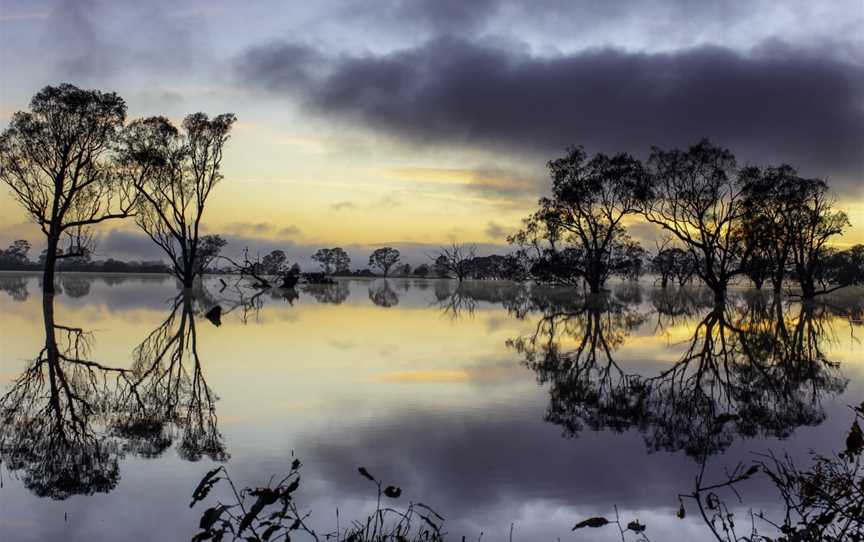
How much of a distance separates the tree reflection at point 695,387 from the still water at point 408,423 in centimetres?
5

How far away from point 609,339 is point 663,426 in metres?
9.52

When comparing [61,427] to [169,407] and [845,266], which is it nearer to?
[169,407]

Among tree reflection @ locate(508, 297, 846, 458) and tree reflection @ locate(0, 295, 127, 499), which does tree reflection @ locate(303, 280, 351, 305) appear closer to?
tree reflection @ locate(508, 297, 846, 458)

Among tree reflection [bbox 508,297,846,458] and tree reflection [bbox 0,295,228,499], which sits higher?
tree reflection [bbox 508,297,846,458]

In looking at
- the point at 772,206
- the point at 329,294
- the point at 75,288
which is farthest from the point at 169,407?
the point at 772,206

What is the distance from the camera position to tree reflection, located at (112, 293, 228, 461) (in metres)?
6.17

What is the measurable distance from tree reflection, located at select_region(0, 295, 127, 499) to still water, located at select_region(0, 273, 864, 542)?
0.10 feet

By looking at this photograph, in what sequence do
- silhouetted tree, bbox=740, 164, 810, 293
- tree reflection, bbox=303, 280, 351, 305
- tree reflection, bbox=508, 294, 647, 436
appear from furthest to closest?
silhouetted tree, bbox=740, 164, 810, 293 → tree reflection, bbox=303, 280, 351, 305 → tree reflection, bbox=508, 294, 647, 436

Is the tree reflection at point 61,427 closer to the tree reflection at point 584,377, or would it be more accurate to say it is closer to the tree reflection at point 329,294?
the tree reflection at point 584,377

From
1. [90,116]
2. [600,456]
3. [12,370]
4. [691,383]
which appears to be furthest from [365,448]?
[90,116]

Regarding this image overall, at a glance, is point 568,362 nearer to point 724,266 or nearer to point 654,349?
point 654,349

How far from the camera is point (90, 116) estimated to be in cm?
3381

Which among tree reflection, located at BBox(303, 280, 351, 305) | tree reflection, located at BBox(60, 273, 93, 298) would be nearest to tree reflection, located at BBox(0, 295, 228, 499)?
tree reflection, located at BBox(303, 280, 351, 305)

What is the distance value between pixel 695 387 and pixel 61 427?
332 inches
